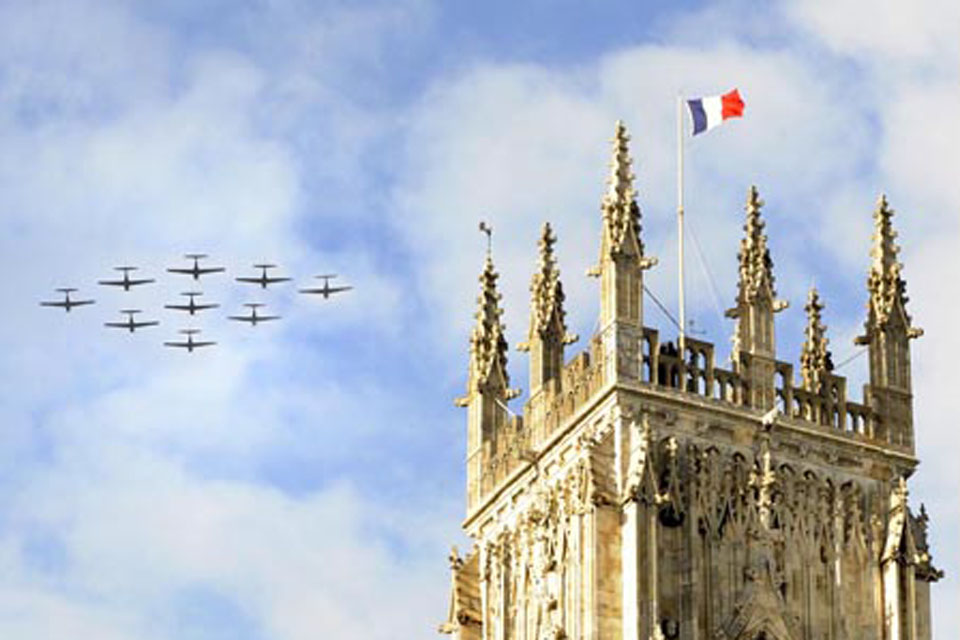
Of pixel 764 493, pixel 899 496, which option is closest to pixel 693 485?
pixel 764 493

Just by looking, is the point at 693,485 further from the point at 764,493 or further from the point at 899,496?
the point at 899,496

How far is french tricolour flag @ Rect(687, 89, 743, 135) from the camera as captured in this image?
260 ft

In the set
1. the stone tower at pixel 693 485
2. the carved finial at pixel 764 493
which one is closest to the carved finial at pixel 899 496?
the stone tower at pixel 693 485

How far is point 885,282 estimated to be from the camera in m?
79.0

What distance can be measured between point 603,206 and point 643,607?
27.8ft

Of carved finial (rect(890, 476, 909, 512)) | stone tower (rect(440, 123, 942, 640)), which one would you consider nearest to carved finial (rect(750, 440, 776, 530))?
stone tower (rect(440, 123, 942, 640))

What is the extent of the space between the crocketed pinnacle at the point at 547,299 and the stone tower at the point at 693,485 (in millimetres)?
39

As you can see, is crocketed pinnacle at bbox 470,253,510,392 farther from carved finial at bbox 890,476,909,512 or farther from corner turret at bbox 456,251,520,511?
carved finial at bbox 890,476,909,512

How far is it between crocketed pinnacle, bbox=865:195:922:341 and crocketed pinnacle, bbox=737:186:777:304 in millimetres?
2384

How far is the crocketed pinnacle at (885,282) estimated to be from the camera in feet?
258

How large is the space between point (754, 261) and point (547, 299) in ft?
14.0

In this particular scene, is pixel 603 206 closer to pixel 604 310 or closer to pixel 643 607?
pixel 604 310

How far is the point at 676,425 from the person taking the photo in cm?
7506

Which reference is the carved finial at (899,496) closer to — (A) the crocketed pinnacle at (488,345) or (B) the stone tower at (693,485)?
(B) the stone tower at (693,485)
